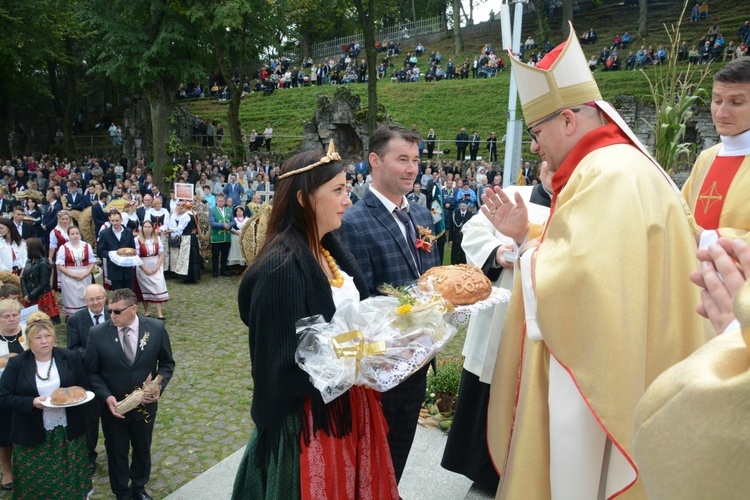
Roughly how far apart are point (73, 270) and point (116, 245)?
3.55ft

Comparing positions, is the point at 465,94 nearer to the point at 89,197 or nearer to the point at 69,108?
the point at 69,108

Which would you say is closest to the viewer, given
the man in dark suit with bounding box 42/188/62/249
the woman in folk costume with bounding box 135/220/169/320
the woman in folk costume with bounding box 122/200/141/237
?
the woman in folk costume with bounding box 135/220/169/320

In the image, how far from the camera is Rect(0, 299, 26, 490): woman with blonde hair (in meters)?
4.73

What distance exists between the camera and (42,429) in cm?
430

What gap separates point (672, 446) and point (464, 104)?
33.3 metres

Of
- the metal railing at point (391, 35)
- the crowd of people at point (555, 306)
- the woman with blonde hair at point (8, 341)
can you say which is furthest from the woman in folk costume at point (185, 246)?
the metal railing at point (391, 35)

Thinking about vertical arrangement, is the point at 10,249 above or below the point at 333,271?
below

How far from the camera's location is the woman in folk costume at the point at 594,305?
220 centimetres

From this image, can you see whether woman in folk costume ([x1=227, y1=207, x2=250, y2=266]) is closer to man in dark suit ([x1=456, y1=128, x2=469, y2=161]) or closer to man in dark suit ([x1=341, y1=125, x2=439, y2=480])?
man in dark suit ([x1=341, y1=125, x2=439, y2=480])

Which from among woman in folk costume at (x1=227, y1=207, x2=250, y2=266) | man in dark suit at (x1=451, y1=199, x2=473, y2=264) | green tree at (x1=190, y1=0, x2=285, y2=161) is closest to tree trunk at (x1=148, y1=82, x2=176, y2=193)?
green tree at (x1=190, y1=0, x2=285, y2=161)

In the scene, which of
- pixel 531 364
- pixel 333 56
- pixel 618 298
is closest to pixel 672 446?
pixel 618 298

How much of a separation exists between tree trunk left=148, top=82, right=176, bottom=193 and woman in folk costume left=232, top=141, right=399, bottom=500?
23.5 metres

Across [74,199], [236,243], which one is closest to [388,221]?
[236,243]

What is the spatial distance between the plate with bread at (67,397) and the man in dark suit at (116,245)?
5.44m
